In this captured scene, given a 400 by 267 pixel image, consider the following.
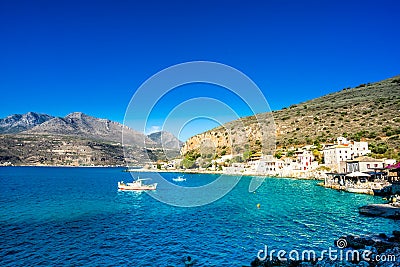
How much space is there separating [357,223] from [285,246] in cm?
750

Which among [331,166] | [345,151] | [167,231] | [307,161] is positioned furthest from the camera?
[307,161]

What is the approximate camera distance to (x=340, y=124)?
72688 mm

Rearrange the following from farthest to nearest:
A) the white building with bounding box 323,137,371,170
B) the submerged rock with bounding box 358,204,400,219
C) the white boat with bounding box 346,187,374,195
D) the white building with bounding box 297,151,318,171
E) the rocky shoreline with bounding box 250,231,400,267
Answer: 1. the white building with bounding box 297,151,318,171
2. the white building with bounding box 323,137,371,170
3. the white boat with bounding box 346,187,374,195
4. the submerged rock with bounding box 358,204,400,219
5. the rocky shoreline with bounding box 250,231,400,267

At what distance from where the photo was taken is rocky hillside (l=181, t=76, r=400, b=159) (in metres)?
60.7

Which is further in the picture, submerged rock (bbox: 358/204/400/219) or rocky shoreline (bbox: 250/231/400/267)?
submerged rock (bbox: 358/204/400/219)

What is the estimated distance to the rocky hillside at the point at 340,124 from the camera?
199ft

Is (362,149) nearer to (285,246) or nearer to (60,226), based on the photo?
(285,246)

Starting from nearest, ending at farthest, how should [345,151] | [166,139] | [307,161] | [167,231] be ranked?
[166,139] → [167,231] → [345,151] → [307,161]

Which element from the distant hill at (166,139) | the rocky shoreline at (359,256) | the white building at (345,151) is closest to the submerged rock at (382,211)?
the rocky shoreline at (359,256)

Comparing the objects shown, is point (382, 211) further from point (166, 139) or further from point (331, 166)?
point (331, 166)

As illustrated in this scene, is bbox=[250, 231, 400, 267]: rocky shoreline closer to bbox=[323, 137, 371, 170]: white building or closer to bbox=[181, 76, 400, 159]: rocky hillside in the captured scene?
bbox=[181, 76, 400, 159]: rocky hillside

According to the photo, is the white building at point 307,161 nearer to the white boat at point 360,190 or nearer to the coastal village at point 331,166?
the coastal village at point 331,166

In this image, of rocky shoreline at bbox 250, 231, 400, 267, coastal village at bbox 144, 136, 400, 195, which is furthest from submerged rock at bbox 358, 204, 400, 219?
coastal village at bbox 144, 136, 400, 195

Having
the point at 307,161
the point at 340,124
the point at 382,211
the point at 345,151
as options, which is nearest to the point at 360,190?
the point at 382,211
